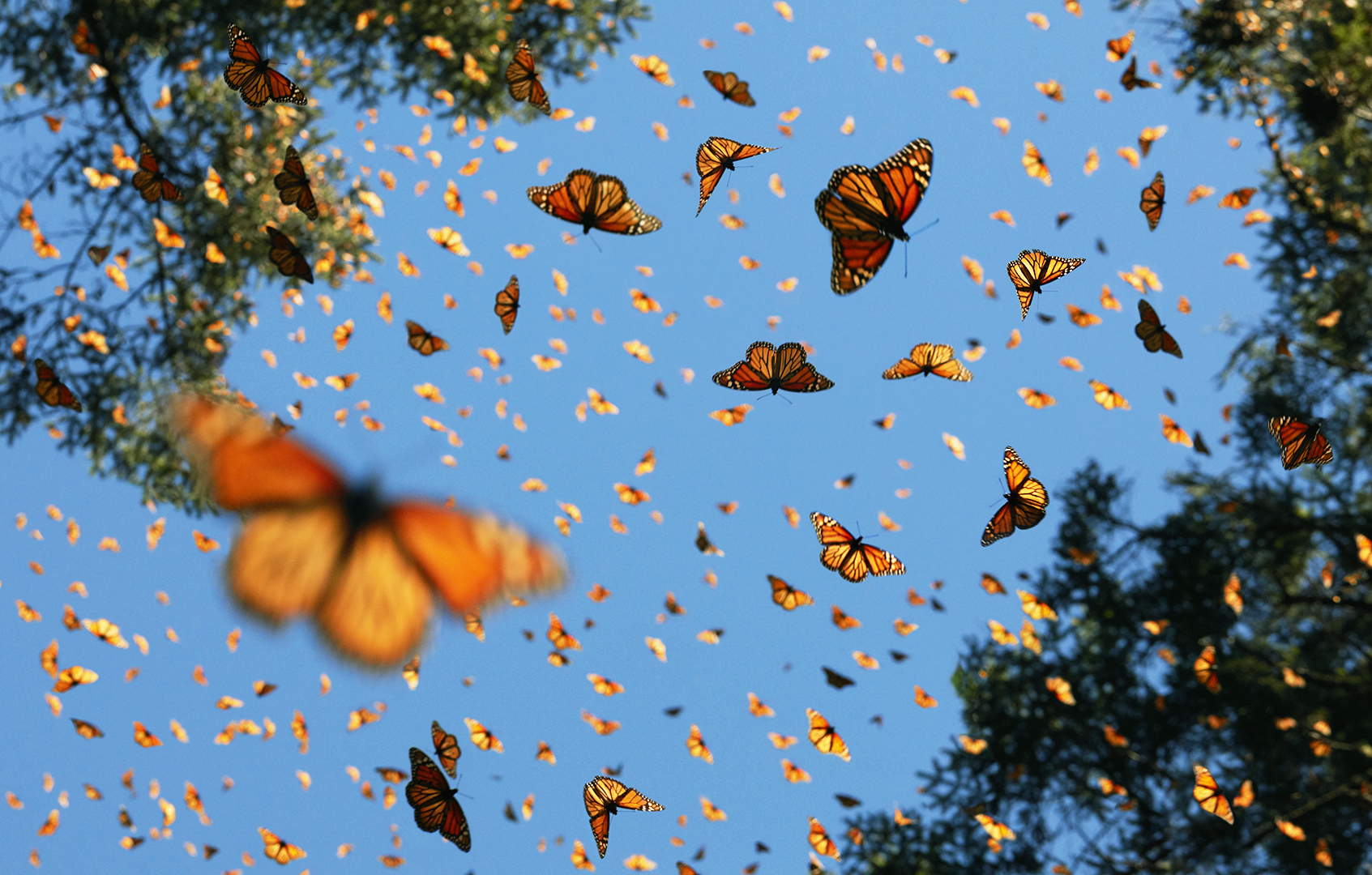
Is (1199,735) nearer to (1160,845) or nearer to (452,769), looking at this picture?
(1160,845)

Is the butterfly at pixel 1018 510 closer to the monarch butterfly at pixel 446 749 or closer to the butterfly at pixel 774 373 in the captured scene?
the butterfly at pixel 774 373

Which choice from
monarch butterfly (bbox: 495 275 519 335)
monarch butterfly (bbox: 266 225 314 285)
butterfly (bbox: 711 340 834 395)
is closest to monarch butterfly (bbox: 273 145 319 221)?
monarch butterfly (bbox: 266 225 314 285)

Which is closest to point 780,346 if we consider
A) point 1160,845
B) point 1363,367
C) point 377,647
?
point 377,647

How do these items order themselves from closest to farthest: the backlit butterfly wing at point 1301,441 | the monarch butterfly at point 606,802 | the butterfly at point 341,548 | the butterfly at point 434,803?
1. the butterfly at point 341,548
2. the monarch butterfly at point 606,802
3. the backlit butterfly wing at point 1301,441
4. the butterfly at point 434,803

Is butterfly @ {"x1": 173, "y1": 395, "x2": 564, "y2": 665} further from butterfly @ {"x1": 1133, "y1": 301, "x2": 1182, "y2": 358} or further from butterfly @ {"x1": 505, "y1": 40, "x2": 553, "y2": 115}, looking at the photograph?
butterfly @ {"x1": 1133, "y1": 301, "x2": 1182, "y2": 358}

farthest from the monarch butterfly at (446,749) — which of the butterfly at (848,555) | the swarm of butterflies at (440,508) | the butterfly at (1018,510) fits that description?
the butterfly at (1018,510)

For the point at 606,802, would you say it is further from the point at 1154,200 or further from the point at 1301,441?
the point at 1154,200

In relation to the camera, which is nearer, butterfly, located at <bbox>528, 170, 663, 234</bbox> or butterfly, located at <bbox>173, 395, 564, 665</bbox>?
butterfly, located at <bbox>173, 395, 564, 665</bbox>
